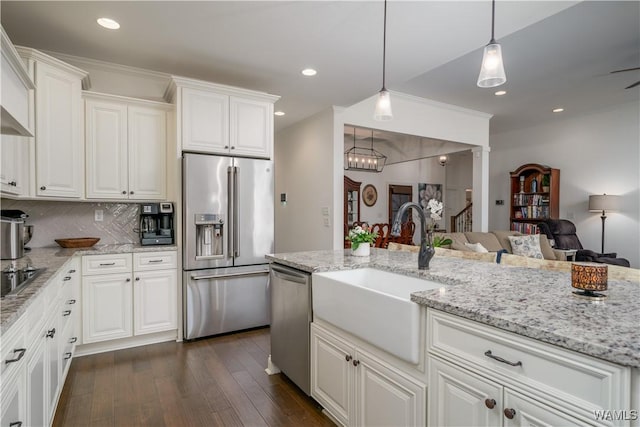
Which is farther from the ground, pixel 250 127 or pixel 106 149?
pixel 250 127

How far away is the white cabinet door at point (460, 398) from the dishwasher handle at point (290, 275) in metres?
0.98

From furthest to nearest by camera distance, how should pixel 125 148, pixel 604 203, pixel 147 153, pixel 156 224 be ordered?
pixel 604 203 → pixel 156 224 → pixel 147 153 → pixel 125 148

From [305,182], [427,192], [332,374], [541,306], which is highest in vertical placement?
[427,192]

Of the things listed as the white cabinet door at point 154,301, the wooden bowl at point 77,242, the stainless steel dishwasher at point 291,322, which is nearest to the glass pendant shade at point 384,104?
the stainless steel dishwasher at point 291,322

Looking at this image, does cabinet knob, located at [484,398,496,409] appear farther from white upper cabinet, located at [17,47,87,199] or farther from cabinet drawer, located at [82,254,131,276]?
white upper cabinet, located at [17,47,87,199]

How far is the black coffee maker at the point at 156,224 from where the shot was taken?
3326 mm

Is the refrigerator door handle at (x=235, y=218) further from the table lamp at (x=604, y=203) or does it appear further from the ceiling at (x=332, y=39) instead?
the table lamp at (x=604, y=203)

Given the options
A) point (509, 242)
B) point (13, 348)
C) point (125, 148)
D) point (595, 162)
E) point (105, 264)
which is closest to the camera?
point (13, 348)

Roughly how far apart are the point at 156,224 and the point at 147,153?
72 cm

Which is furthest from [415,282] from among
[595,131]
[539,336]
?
[595,131]

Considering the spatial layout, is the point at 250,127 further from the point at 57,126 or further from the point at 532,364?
the point at 532,364

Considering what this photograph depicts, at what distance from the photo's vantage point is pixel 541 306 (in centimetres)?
118

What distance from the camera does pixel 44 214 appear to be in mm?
3184

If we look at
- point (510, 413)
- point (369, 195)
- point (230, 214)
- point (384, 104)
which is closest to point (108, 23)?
point (230, 214)
